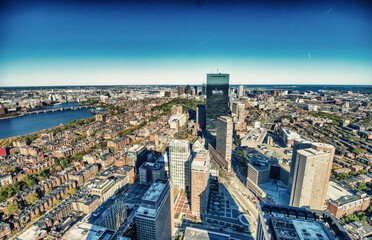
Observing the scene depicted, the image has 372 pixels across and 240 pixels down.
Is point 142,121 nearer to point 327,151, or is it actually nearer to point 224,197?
point 224,197

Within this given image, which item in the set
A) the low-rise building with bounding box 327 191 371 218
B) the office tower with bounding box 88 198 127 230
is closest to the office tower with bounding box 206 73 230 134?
the low-rise building with bounding box 327 191 371 218

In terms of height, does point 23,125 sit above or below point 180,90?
below

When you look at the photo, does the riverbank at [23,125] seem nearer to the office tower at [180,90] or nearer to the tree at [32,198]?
the tree at [32,198]

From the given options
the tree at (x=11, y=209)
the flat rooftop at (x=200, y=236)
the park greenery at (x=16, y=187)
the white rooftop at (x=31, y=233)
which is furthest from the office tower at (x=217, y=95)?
the tree at (x=11, y=209)

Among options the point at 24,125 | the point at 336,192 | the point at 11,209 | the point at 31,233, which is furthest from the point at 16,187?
the point at 24,125

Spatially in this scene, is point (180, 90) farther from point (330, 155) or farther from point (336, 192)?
point (330, 155)

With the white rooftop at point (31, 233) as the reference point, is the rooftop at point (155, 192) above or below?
above
